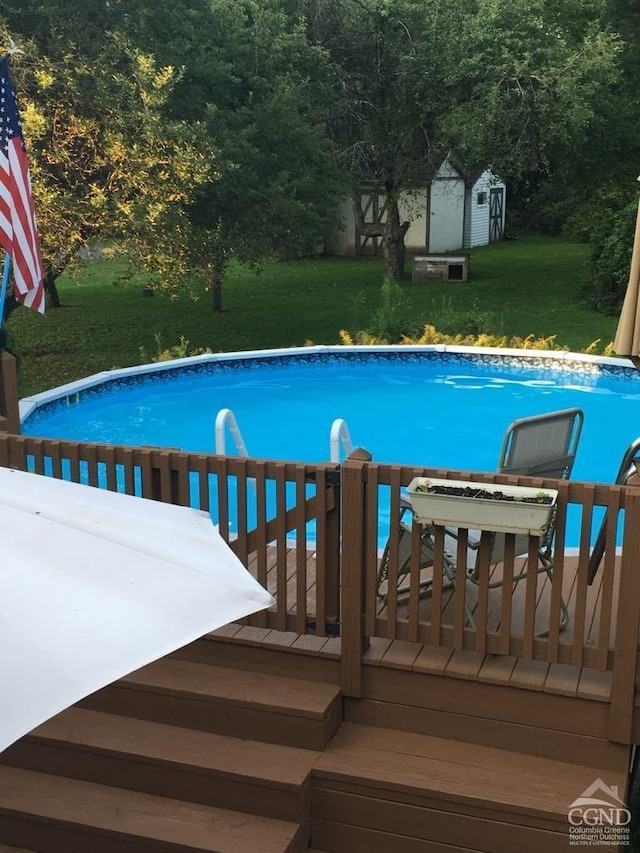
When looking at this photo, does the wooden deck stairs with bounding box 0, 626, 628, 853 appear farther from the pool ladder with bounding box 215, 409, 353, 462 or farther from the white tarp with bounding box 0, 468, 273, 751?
the pool ladder with bounding box 215, 409, 353, 462

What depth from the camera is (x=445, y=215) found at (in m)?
29.9

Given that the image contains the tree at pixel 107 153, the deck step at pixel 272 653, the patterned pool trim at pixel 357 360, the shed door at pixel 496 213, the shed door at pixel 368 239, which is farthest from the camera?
the shed door at pixel 496 213

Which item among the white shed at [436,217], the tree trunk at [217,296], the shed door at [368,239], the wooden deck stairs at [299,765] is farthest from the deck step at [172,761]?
the shed door at [368,239]

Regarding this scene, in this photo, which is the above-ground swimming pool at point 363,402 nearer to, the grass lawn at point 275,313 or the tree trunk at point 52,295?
the grass lawn at point 275,313

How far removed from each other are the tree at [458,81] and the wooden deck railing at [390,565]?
15040mm

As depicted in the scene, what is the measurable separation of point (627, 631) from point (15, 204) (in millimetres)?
3849

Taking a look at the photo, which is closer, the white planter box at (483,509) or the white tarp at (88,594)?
the white tarp at (88,594)

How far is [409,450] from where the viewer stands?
11.0 m

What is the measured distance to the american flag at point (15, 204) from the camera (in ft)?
16.2

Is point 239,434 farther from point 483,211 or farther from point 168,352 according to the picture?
point 483,211

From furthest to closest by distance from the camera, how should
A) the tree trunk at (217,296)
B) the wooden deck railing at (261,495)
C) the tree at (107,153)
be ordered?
1. the tree trunk at (217,296)
2. the tree at (107,153)
3. the wooden deck railing at (261,495)

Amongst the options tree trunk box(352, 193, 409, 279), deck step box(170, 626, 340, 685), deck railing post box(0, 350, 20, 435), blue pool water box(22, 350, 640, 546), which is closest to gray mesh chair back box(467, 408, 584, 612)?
deck step box(170, 626, 340, 685)

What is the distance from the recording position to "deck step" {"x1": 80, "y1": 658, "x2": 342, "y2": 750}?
408cm

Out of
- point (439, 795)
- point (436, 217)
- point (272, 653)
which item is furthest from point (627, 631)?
point (436, 217)
